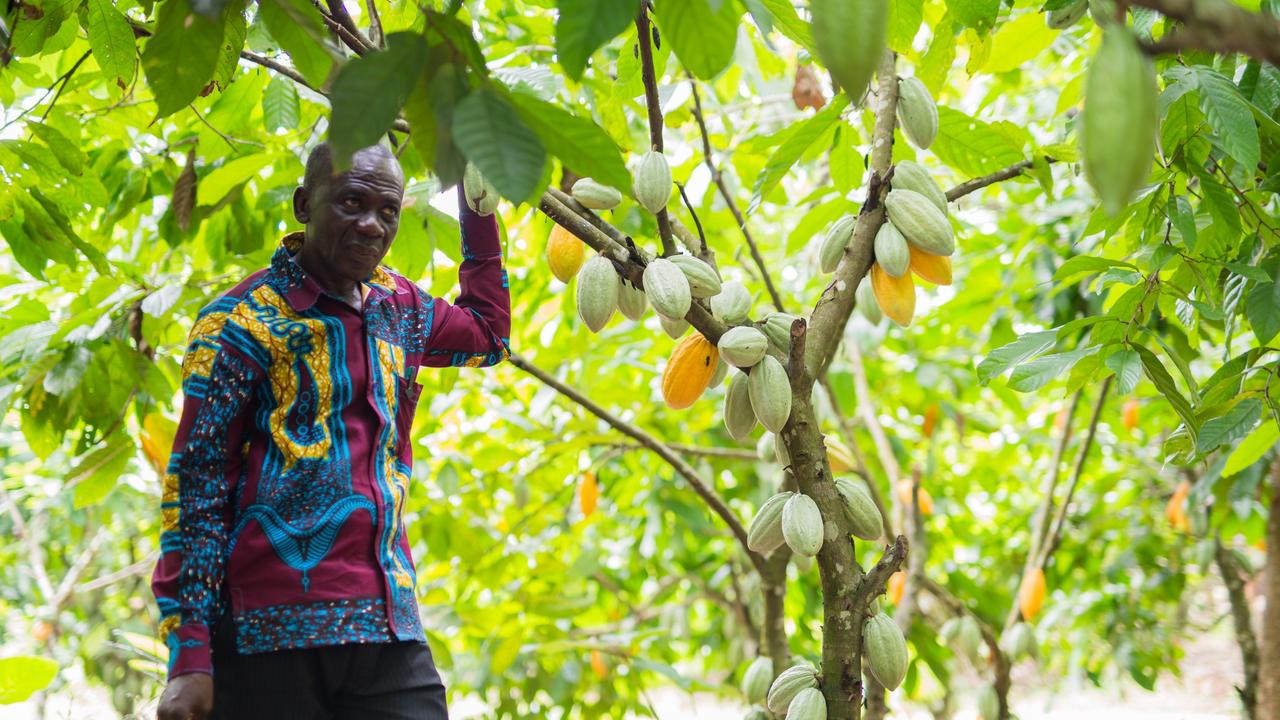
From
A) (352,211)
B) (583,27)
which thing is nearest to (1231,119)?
(583,27)

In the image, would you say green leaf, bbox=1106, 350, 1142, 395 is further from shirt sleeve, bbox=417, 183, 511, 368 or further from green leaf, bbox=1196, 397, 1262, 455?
shirt sleeve, bbox=417, 183, 511, 368

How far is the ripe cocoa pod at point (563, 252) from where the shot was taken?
170cm

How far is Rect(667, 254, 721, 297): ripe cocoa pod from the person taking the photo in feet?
4.58

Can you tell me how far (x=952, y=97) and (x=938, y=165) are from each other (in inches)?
26.0

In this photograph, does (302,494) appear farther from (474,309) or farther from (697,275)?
(697,275)

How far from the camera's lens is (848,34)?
25.8 inches

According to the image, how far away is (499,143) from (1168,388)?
0.97 metres

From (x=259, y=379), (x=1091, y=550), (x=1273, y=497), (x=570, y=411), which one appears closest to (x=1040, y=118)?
(x=1273, y=497)

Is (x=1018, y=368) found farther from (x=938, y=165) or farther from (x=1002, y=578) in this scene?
(x=1002, y=578)

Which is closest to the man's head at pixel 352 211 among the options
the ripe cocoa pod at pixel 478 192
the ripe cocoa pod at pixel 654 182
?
the ripe cocoa pod at pixel 478 192

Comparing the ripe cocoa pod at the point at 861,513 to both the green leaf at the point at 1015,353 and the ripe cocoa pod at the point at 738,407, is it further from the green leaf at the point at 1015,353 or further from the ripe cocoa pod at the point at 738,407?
the green leaf at the point at 1015,353

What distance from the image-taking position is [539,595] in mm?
3139

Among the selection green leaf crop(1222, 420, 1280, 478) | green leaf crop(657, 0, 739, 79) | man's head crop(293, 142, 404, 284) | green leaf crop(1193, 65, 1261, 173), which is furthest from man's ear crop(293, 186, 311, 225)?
green leaf crop(1222, 420, 1280, 478)

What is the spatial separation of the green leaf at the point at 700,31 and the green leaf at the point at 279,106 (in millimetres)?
1359
